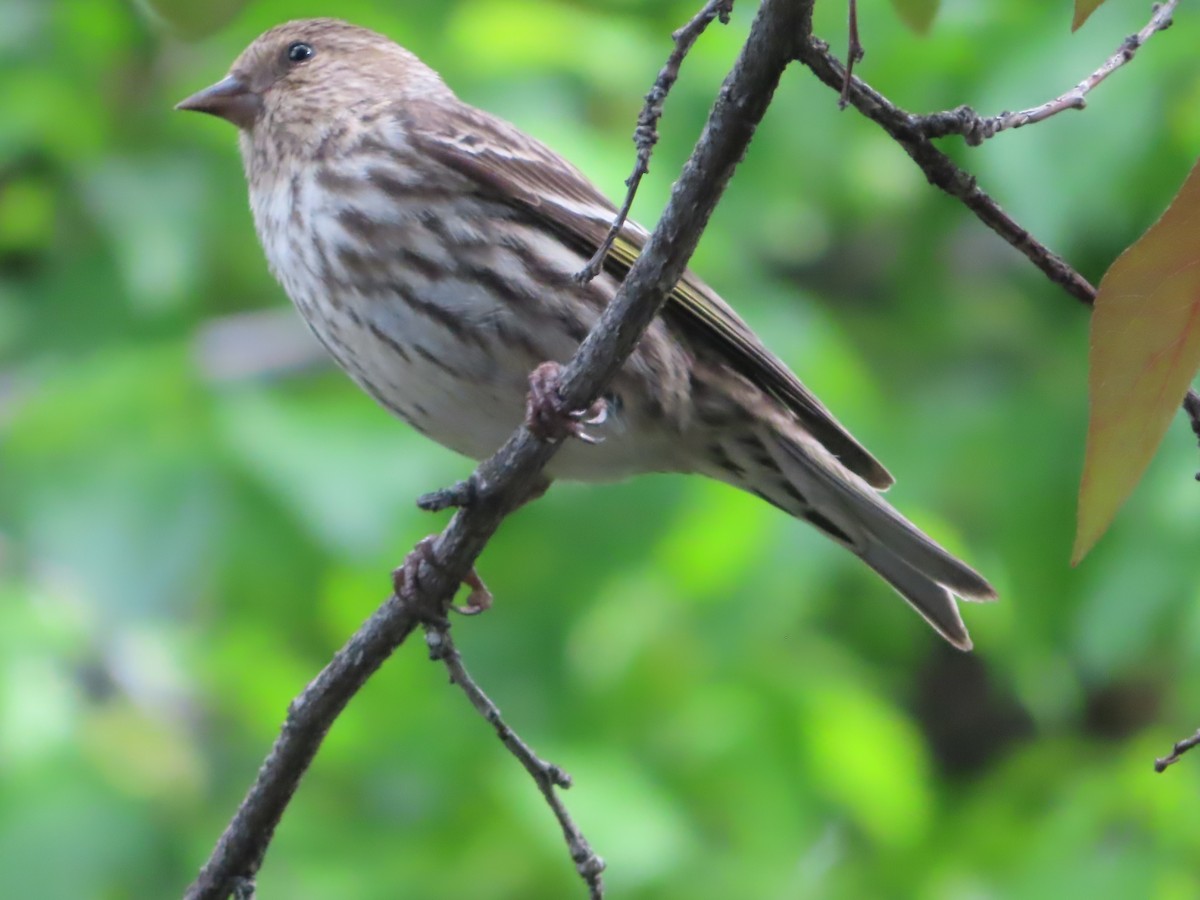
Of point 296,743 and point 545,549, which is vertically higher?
point 545,549

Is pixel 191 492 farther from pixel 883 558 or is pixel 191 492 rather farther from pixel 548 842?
pixel 883 558

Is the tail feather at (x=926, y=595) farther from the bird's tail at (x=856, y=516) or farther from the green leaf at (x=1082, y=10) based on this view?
the green leaf at (x=1082, y=10)

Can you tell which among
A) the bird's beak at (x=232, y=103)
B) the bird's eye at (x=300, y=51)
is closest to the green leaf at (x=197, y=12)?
the bird's beak at (x=232, y=103)

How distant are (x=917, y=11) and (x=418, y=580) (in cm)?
130

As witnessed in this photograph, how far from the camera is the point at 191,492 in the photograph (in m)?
4.40

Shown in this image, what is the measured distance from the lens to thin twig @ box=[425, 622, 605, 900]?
8.04 feet

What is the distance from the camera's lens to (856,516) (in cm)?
348

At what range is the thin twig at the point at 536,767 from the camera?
2.45 m

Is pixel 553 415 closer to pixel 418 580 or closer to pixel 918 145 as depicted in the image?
pixel 418 580

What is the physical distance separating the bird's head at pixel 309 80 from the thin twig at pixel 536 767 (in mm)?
1398

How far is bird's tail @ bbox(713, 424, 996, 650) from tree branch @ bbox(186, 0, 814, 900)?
36.1 inches

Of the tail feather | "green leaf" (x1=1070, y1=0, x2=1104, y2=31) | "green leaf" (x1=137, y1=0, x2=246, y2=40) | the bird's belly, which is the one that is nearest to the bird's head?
the bird's belly

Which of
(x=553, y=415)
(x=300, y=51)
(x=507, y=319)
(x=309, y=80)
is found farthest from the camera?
(x=300, y=51)

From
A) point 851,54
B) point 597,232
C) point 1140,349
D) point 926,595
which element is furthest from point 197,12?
point 926,595
